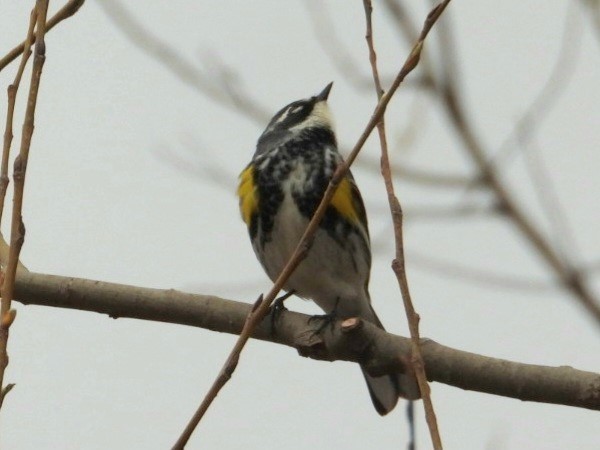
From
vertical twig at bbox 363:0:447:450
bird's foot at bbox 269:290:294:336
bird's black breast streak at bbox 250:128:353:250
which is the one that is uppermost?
bird's black breast streak at bbox 250:128:353:250

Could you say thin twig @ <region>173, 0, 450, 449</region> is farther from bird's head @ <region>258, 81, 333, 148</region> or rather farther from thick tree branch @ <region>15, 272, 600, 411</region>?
bird's head @ <region>258, 81, 333, 148</region>

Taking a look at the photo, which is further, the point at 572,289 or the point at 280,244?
the point at 280,244

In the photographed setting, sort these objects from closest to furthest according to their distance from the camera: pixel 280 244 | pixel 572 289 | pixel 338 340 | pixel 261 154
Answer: pixel 572 289 < pixel 338 340 < pixel 280 244 < pixel 261 154

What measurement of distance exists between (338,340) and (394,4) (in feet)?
3.49

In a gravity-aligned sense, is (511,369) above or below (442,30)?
below

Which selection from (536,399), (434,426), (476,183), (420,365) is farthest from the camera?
(536,399)

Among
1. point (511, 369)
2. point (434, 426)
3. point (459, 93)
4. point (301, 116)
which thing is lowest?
point (434, 426)

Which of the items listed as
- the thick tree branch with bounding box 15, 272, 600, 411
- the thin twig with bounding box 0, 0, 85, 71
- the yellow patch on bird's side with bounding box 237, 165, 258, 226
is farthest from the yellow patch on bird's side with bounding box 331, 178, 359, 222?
the thin twig with bounding box 0, 0, 85, 71

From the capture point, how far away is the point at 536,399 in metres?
3.38

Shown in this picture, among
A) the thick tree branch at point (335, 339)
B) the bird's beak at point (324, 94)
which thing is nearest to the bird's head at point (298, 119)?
the bird's beak at point (324, 94)

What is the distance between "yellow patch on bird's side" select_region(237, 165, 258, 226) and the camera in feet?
17.0

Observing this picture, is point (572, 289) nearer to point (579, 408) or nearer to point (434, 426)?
point (434, 426)

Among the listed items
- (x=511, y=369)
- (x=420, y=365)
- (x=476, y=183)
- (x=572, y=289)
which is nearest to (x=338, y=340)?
(x=511, y=369)

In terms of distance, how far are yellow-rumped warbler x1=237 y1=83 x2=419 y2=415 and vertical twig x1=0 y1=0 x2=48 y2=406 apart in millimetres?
2798
